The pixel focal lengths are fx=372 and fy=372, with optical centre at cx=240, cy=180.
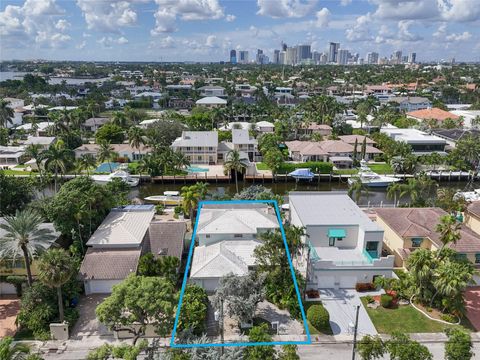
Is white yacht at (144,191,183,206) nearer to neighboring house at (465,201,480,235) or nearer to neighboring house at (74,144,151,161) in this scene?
neighboring house at (74,144,151,161)

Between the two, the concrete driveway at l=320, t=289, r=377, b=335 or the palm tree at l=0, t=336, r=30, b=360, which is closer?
the palm tree at l=0, t=336, r=30, b=360

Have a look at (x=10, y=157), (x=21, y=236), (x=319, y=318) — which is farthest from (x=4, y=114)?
(x=319, y=318)

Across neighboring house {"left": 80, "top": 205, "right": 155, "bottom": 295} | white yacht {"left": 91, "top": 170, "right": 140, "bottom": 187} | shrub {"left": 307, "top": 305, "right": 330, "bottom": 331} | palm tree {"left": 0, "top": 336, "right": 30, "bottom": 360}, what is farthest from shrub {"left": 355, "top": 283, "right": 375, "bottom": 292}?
white yacht {"left": 91, "top": 170, "right": 140, "bottom": 187}

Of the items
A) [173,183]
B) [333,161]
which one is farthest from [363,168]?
[173,183]

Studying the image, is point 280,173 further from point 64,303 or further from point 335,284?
point 64,303

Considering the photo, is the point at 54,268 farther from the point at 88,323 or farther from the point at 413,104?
the point at 413,104

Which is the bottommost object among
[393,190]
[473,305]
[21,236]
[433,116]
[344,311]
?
[473,305]
